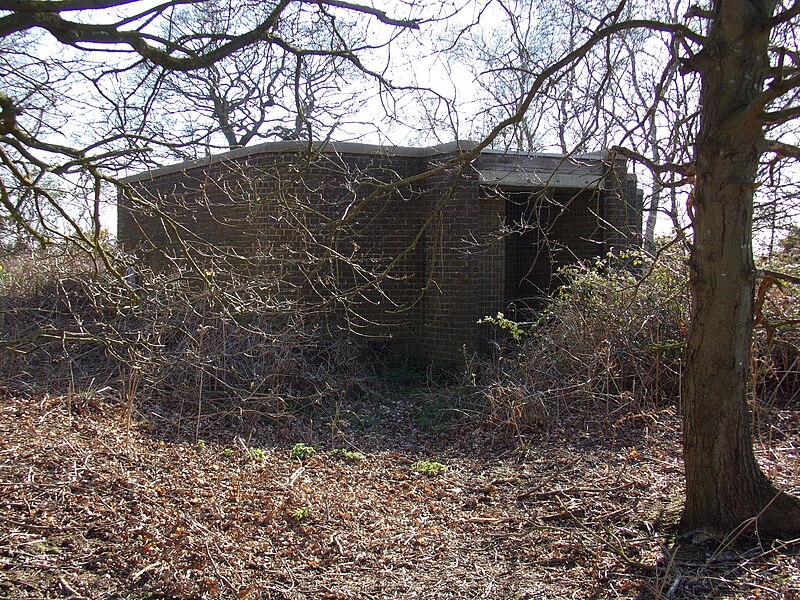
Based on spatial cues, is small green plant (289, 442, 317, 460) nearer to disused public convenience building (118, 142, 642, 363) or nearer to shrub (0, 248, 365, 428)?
shrub (0, 248, 365, 428)

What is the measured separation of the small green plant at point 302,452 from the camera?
8037 millimetres

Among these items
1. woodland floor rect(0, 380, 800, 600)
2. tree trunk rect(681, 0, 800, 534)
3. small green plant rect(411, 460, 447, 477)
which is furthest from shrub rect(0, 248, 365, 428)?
tree trunk rect(681, 0, 800, 534)

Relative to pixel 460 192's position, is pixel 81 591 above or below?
below

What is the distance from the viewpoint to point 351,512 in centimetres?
626

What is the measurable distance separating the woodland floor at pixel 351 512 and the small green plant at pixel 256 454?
3 centimetres

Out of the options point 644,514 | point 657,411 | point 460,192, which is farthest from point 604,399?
point 460,192

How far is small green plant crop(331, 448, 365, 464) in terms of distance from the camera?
802cm

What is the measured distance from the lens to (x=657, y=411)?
8.12 metres

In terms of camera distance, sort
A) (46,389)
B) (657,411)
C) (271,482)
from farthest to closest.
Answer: (46,389), (657,411), (271,482)

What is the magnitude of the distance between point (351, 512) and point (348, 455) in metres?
1.81

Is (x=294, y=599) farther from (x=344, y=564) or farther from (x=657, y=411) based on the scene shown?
(x=657, y=411)

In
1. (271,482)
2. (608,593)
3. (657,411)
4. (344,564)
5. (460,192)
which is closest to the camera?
(608,593)

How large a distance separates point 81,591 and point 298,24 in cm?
531

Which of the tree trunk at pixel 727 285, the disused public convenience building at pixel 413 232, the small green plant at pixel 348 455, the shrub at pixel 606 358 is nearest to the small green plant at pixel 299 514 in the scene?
the small green plant at pixel 348 455
